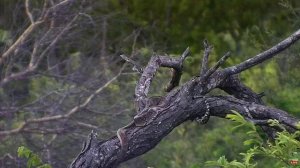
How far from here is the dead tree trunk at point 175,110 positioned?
11.0 feet

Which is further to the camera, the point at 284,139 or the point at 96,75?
the point at 96,75

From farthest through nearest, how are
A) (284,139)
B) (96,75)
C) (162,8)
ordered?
(162,8) < (96,75) < (284,139)

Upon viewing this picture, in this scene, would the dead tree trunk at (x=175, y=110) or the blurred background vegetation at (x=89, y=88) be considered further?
the blurred background vegetation at (x=89, y=88)

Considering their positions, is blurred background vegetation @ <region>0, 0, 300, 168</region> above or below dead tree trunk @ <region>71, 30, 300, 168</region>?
below

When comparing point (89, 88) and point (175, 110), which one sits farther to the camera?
point (89, 88)

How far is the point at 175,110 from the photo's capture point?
11.6 feet

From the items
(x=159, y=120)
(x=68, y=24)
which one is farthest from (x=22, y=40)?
(x=159, y=120)

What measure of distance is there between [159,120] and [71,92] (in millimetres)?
4842

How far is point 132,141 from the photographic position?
3.38 metres

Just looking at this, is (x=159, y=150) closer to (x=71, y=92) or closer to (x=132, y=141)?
(x=71, y=92)

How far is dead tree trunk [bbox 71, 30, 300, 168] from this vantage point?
334cm

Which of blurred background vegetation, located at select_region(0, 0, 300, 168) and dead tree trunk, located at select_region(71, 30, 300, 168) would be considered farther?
blurred background vegetation, located at select_region(0, 0, 300, 168)

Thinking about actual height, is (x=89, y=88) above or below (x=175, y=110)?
below

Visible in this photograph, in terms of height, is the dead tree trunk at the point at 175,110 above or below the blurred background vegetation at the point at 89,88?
above
